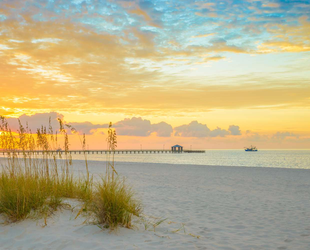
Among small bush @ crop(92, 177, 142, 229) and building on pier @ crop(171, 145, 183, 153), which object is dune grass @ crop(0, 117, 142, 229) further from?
building on pier @ crop(171, 145, 183, 153)

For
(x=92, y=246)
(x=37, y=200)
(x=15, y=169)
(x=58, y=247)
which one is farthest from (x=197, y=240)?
(x=15, y=169)

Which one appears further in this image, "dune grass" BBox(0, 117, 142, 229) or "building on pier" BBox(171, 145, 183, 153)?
"building on pier" BBox(171, 145, 183, 153)

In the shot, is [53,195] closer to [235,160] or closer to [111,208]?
[111,208]

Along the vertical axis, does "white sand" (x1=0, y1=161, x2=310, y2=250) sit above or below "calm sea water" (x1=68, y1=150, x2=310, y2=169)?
above

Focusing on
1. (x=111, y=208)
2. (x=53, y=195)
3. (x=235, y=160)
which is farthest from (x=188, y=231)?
(x=235, y=160)

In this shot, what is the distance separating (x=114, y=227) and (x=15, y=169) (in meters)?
3.13

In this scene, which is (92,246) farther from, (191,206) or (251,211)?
(251,211)

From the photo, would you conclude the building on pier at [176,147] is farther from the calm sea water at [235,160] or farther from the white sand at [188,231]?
the white sand at [188,231]

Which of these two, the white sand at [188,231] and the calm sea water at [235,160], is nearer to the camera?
the white sand at [188,231]

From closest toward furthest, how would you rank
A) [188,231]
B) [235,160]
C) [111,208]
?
[111,208], [188,231], [235,160]

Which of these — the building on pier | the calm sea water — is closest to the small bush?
the calm sea water

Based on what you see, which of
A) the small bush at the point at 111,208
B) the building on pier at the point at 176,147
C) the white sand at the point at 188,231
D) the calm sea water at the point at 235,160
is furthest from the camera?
the building on pier at the point at 176,147

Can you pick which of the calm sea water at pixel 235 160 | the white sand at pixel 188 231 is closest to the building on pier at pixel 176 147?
the calm sea water at pixel 235 160

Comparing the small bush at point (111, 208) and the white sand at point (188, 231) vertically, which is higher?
the small bush at point (111, 208)
